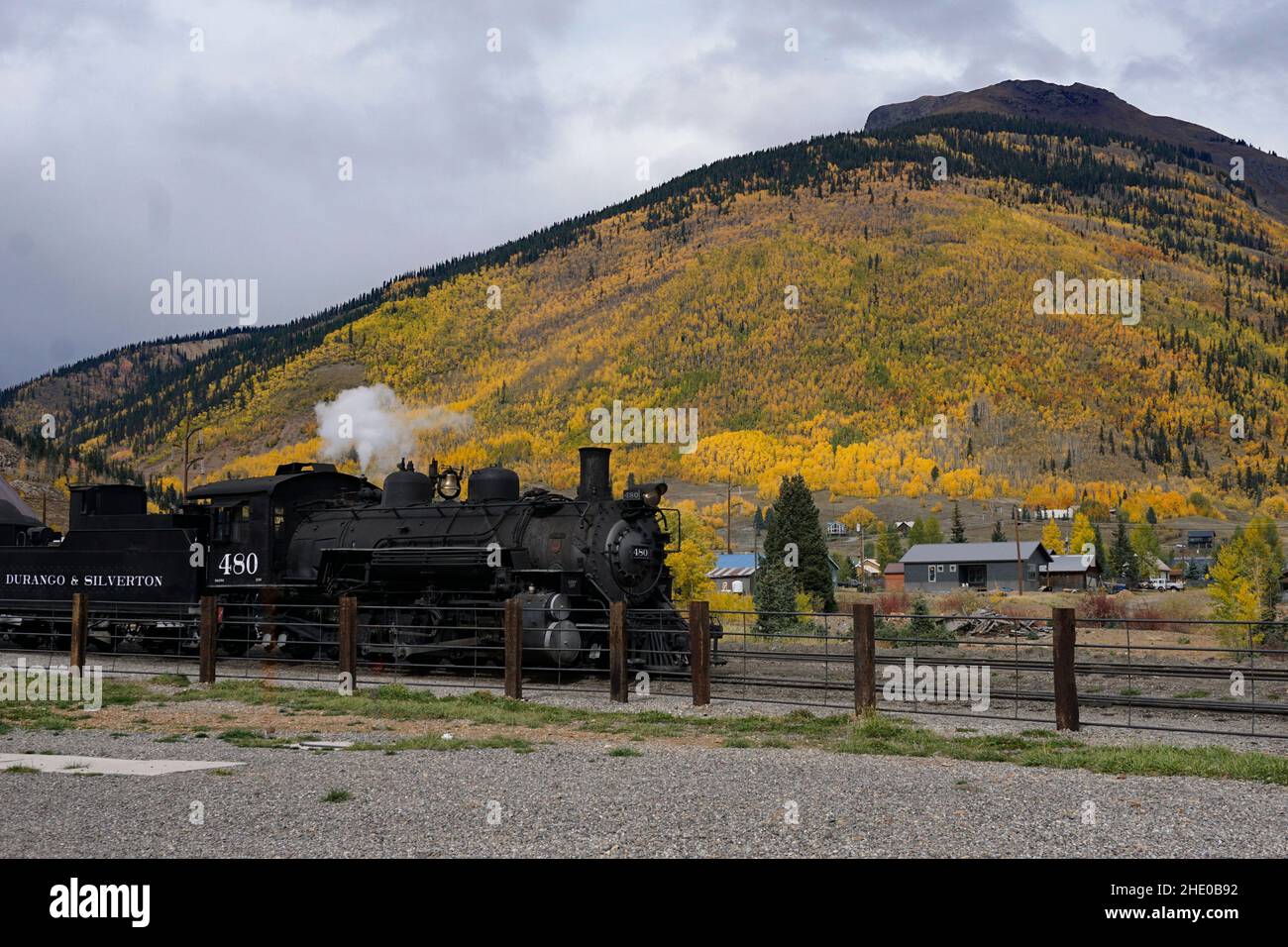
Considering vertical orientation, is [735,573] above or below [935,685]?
below

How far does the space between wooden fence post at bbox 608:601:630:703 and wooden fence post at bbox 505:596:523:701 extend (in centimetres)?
143

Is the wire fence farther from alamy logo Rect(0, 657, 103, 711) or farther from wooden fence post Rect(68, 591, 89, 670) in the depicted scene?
alamy logo Rect(0, 657, 103, 711)

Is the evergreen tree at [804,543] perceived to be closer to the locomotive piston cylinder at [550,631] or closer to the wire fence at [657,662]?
the wire fence at [657,662]

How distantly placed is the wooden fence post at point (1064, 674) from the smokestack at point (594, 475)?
10602 millimetres

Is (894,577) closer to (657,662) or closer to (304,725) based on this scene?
(657,662)

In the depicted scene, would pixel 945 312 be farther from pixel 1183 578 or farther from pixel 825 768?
pixel 825 768

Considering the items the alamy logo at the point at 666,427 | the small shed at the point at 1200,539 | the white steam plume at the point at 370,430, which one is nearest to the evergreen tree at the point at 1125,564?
the small shed at the point at 1200,539

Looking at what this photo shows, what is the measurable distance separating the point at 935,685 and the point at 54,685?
14677 mm

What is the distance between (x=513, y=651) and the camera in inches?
668

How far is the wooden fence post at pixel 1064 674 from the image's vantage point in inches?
503

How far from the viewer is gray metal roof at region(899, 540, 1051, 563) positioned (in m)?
88.5

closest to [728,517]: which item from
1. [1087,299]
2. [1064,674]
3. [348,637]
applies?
[348,637]

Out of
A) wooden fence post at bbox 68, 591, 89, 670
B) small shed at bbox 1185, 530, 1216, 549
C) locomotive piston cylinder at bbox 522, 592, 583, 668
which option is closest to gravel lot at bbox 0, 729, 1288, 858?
locomotive piston cylinder at bbox 522, 592, 583, 668
